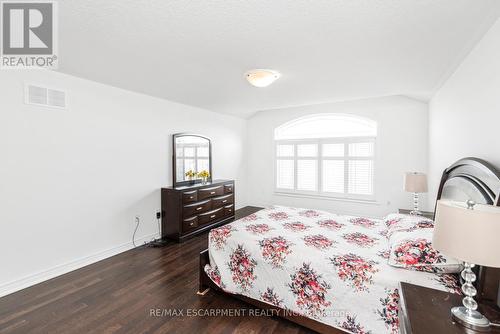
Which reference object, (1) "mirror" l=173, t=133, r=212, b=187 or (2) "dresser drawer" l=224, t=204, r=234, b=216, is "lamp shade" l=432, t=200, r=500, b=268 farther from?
(2) "dresser drawer" l=224, t=204, r=234, b=216

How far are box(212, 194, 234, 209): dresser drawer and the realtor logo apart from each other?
3.03m

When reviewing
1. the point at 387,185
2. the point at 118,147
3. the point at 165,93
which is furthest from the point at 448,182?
the point at 118,147

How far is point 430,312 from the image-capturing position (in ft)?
3.86

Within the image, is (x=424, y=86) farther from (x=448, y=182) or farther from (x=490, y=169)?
(x=490, y=169)

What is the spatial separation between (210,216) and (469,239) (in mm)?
3797

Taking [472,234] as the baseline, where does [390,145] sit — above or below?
above

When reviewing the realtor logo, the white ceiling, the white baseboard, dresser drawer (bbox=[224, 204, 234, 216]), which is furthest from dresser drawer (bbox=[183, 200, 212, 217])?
the realtor logo

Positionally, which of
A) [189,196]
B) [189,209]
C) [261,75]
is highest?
[261,75]

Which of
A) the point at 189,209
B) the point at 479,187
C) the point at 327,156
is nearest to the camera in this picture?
the point at 479,187

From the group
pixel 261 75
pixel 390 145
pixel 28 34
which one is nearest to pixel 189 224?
pixel 261 75

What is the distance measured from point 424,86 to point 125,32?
3804mm

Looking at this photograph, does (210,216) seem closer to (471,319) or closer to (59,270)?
(59,270)

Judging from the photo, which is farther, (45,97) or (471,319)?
(45,97)

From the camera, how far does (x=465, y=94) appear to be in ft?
7.39
